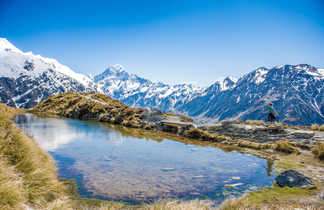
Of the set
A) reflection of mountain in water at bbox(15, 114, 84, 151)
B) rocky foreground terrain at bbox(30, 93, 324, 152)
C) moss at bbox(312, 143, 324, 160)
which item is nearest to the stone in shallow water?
moss at bbox(312, 143, 324, 160)

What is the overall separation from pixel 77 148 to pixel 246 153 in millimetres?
13041

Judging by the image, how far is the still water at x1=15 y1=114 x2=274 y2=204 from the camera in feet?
26.6

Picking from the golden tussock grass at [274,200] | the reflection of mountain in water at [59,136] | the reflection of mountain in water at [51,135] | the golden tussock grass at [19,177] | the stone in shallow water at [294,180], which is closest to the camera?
the golden tussock grass at [19,177]

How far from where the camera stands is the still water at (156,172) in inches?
320

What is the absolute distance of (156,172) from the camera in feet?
34.1

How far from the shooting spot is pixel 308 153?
15.3 meters

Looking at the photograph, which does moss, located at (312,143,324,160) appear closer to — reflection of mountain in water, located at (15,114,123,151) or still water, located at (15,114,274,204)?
still water, located at (15,114,274,204)

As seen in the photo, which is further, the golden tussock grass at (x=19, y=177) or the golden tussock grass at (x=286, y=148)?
the golden tussock grass at (x=286, y=148)

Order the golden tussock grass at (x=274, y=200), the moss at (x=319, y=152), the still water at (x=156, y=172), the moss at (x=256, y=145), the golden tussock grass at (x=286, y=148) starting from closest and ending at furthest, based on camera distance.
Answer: the golden tussock grass at (x=274, y=200) < the still water at (x=156, y=172) < the moss at (x=319, y=152) < the golden tussock grass at (x=286, y=148) < the moss at (x=256, y=145)

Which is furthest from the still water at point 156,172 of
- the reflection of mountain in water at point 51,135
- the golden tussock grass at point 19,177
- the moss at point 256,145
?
the moss at point 256,145

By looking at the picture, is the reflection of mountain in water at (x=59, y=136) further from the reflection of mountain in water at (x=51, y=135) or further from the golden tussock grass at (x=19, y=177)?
the golden tussock grass at (x=19, y=177)

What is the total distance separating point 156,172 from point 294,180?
6577 mm

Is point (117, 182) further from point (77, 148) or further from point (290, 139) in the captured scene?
point (290, 139)

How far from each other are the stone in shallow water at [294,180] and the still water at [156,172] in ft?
2.11
